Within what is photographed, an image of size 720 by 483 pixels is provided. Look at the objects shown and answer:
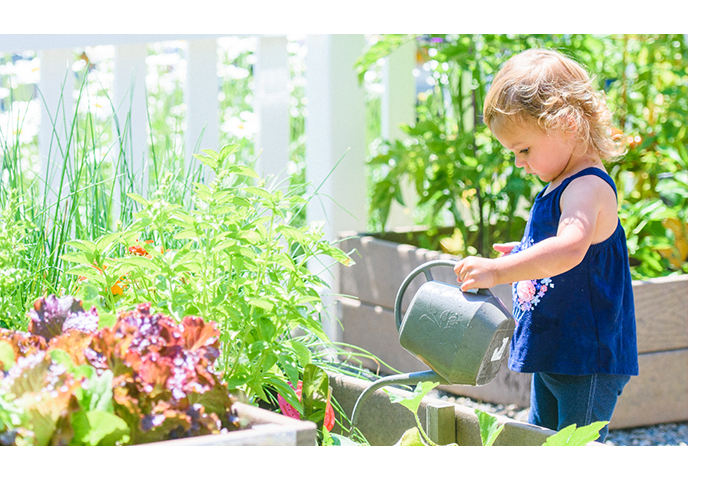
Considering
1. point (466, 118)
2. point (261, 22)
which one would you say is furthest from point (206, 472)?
point (466, 118)

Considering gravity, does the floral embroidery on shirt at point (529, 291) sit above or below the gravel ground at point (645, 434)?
above

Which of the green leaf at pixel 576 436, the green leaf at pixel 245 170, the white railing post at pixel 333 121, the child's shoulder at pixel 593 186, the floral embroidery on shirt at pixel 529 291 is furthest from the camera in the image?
the white railing post at pixel 333 121

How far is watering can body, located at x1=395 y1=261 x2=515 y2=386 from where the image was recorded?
1.21m

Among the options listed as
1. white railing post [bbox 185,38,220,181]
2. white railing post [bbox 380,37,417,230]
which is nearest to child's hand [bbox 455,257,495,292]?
white railing post [bbox 185,38,220,181]

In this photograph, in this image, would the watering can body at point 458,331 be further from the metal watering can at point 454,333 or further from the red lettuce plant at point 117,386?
the red lettuce plant at point 117,386

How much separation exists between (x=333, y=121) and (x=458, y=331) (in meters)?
1.76

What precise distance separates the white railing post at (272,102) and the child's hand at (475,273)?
1442 millimetres

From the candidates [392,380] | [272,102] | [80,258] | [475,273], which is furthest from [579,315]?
[272,102]

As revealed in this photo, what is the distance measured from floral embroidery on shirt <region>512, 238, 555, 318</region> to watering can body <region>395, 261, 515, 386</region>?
0.25 meters

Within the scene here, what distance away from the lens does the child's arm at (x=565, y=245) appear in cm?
125

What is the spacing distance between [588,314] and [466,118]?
8.34 feet

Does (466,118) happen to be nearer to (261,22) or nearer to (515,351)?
(261,22)

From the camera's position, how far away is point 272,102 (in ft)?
8.53

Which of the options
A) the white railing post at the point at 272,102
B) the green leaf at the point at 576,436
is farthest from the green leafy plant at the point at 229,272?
the white railing post at the point at 272,102
